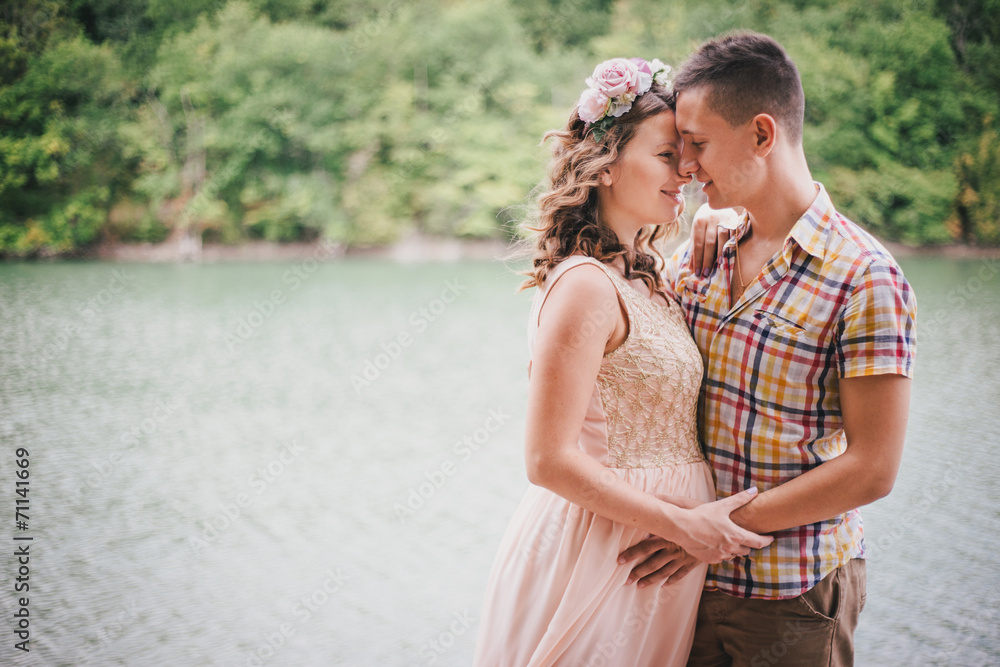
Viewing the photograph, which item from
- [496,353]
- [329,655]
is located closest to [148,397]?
[496,353]

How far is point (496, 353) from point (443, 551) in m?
4.34

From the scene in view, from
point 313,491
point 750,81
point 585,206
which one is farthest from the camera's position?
point 313,491

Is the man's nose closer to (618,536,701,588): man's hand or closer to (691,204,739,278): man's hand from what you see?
(691,204,739,278): man's hand

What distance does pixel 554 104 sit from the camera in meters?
21.1

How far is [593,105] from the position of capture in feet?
5.41

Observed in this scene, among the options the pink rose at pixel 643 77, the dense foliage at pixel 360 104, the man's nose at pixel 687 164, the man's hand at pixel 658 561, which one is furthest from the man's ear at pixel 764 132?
the dense foliage at pixel 360 104

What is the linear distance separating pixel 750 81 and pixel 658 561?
105cm

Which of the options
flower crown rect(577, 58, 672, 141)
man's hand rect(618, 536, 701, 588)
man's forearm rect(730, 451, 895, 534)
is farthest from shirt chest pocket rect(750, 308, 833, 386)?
flower crown rect(577, 58, 672, 141)

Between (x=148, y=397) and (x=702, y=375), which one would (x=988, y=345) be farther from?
(x=148, y=397)

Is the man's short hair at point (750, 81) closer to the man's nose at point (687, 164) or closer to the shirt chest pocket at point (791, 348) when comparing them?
the man's nose at point (687, 164)

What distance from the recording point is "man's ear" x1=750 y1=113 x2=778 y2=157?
4.80 feet

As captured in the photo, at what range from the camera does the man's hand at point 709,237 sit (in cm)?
170

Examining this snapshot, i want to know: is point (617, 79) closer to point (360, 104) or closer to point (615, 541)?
point (615, 541)

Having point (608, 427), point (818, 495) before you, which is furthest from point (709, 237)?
point (818, 495)
